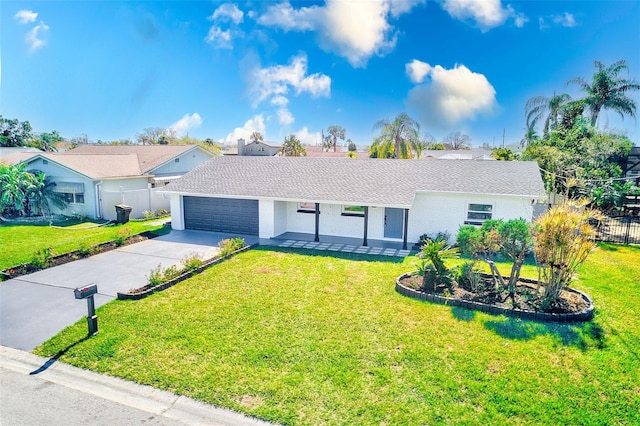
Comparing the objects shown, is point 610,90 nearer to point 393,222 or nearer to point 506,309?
point 393,222

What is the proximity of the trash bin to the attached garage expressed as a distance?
13.6ft

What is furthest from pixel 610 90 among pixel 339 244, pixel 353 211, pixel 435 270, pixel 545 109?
pixel 435 270

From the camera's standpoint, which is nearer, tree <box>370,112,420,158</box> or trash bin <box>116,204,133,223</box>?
trash bin <box>116,204,133,223</box>

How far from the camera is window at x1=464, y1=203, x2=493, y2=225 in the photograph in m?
16.2

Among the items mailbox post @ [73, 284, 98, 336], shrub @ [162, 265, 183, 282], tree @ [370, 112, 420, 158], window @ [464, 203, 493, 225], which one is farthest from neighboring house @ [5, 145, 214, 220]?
tree @ [370, 112, 420, 158]

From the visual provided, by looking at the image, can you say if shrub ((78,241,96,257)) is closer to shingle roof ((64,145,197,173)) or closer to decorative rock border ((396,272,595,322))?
decorative rock border ((396,272,595,322))

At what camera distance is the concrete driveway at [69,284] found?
865 cm

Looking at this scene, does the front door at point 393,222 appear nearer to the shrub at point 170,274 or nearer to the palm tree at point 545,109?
the shrub at point 170,274

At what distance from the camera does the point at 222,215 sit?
752 inches

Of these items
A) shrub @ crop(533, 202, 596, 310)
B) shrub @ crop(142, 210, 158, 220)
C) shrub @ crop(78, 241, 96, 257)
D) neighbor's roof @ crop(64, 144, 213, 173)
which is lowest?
shrub @ crop(78, 241, 96, 257)

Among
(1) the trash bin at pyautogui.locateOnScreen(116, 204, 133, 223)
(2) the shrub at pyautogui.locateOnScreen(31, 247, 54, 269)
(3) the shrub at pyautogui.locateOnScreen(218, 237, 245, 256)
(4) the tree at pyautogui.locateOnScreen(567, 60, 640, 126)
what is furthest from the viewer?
(4) the tree at pyautogui.locateOnScreen(567, 60, 640, 126)

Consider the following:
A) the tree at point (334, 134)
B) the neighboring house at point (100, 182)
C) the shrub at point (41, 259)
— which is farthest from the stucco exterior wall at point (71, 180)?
the tree at point (334, 134)

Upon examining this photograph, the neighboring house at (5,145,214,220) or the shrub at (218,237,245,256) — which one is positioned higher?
the neighboring house at (5,145,214,220)

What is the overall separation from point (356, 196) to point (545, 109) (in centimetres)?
2805
